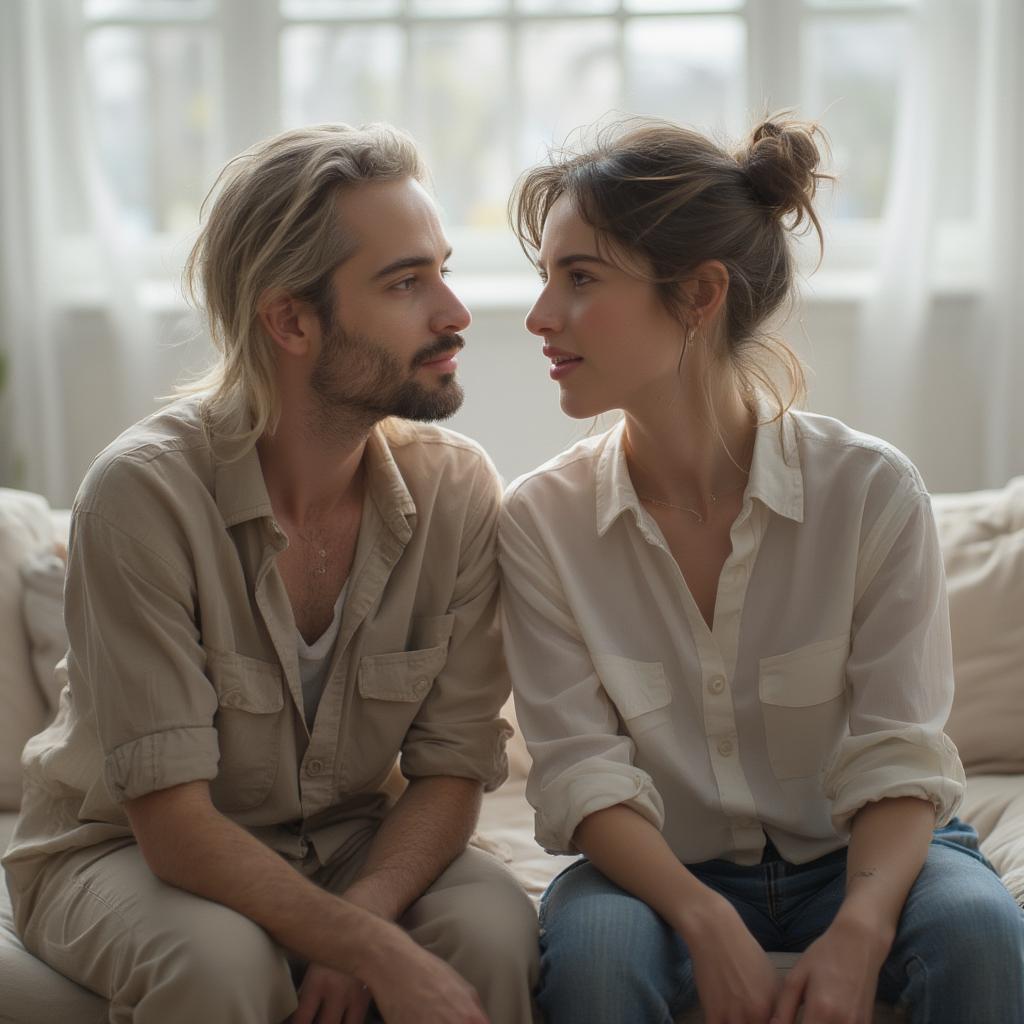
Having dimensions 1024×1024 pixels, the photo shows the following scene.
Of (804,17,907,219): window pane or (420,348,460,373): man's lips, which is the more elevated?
(804,17,907,219): window pane

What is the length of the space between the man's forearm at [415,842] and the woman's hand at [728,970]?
34 centimetres

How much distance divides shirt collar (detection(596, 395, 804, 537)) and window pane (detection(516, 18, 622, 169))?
1531mm

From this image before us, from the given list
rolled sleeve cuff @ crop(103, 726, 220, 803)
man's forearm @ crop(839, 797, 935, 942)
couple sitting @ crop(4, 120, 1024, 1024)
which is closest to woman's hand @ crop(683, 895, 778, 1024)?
couple sitting @ crop(4, 120, 1024, 1024)

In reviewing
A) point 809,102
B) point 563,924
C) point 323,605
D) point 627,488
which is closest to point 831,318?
point 809,102

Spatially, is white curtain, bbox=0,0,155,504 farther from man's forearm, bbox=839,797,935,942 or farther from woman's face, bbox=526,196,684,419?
man's forearm, bbox=839,797,935,942

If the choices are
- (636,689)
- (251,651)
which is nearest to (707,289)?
(636,689)

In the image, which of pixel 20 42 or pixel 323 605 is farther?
pixel 20 42

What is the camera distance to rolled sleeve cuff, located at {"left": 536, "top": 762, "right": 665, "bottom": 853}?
1.55 meters

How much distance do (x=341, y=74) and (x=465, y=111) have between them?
297 mm

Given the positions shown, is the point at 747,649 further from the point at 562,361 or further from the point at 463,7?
the point at 463,7

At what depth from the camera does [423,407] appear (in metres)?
1.75

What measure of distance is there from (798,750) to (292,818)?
2.09 ft

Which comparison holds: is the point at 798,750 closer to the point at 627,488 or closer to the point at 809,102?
the point at 627,488

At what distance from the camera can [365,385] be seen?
68.1 inches
